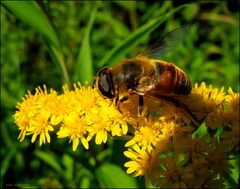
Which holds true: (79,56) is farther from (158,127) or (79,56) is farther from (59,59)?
(158,127)

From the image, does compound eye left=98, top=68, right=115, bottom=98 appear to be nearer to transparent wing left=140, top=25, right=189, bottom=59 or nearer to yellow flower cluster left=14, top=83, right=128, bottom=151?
yellow flower cluster left=14, top=83, right=128, bottom=151

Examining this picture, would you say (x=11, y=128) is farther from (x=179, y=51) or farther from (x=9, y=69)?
(x=179, y=51)

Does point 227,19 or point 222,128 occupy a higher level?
point 227,19

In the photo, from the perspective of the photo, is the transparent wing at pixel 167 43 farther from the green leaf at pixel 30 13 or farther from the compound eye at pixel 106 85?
the green leaf at pixel 30 13

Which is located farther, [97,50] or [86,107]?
[97,50]

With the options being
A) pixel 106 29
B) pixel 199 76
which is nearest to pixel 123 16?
pixel 106 29

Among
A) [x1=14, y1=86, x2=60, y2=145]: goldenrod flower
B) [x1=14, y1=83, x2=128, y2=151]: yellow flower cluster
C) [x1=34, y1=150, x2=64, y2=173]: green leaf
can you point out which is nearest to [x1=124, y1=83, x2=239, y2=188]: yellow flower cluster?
[x1=14, y1=83, x2=128, y2=151]: yellow flower cluster
